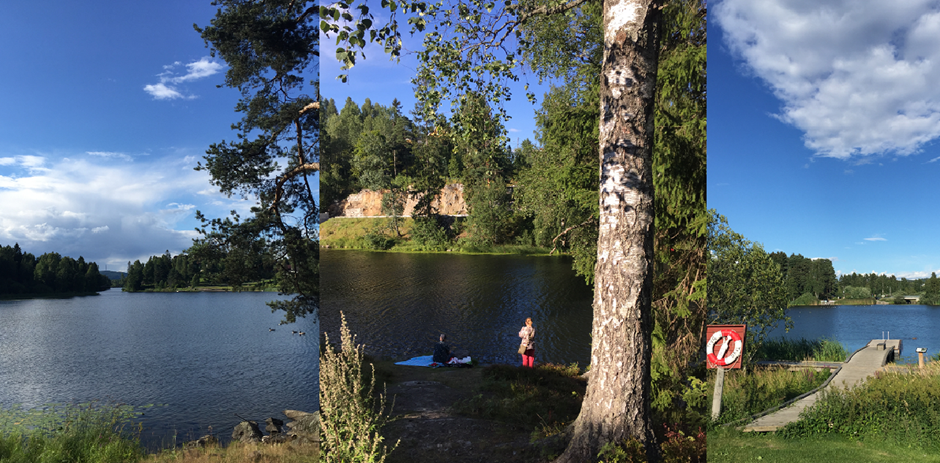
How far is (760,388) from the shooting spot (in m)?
4.91

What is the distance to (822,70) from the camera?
14.6ft

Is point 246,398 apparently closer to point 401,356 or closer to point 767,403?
point 767,403

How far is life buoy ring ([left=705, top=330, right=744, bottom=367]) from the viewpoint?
4.36 meters

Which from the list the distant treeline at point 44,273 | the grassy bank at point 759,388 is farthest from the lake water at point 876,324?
the distant treeline at point 44,273

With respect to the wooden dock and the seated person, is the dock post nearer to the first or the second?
the wooden dock

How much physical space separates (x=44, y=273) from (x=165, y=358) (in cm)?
113

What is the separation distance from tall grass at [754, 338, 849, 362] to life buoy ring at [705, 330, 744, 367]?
768 mm

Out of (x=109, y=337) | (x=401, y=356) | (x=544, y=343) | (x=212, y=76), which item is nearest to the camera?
(x=212, y=76)

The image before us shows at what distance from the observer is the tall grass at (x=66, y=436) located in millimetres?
3217

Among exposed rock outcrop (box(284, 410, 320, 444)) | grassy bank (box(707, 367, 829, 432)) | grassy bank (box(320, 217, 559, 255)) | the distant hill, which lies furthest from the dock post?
grassy bank (box(320, 217, 559, 255))

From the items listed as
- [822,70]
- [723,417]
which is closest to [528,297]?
[723,417]

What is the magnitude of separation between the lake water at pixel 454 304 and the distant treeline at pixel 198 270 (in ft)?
14.5

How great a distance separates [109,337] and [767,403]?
5.88 m

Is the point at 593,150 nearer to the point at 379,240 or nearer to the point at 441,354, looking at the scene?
the point at 441,354
